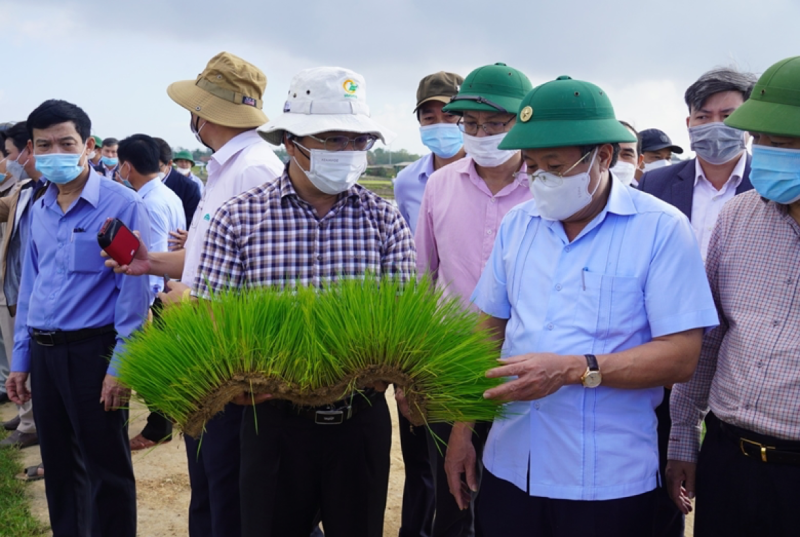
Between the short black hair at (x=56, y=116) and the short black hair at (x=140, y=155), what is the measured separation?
211 centimetres

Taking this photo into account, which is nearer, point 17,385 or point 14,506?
point 17,385

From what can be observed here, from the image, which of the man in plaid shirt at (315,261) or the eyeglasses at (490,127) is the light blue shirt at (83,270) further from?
the eyeglasses at (490,127)

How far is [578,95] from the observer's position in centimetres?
196

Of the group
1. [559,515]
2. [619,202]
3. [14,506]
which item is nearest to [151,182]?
[14,506]

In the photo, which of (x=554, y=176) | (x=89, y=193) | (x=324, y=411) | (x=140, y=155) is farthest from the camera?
(x=140, y=155)

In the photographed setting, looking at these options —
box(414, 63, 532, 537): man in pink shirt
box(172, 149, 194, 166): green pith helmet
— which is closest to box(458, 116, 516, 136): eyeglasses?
box(414, 63, 532, 537): man in pink shirt

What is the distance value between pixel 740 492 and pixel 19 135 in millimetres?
6365

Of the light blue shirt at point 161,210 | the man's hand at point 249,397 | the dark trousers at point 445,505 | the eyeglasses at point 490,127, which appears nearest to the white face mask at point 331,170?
the man's hand at point 249,397

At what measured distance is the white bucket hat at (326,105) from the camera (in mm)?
2309

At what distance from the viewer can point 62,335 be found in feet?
10.7

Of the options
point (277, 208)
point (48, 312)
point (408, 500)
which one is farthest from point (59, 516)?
point (277, 208)

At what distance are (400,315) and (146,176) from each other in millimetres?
4549

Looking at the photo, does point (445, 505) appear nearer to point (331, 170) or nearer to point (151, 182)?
point (331, 170)

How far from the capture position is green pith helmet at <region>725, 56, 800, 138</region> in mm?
1929
